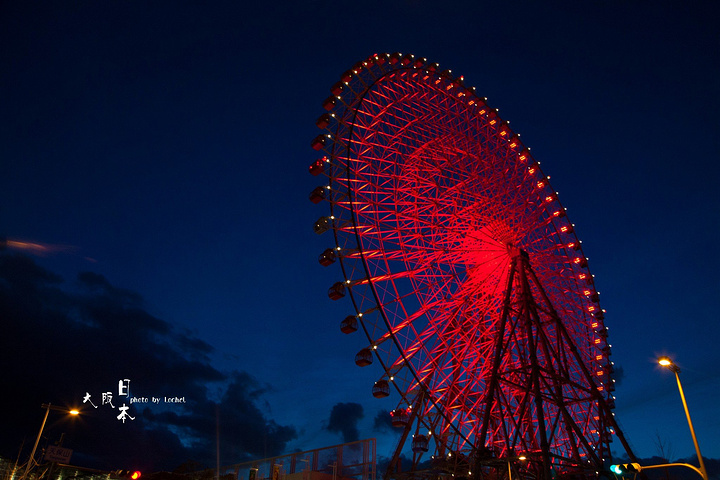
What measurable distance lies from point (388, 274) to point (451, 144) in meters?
8.41

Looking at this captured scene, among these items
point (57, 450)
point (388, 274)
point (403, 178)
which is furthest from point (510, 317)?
point (57, 450)

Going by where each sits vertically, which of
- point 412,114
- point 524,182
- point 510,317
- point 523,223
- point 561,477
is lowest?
point 561,477

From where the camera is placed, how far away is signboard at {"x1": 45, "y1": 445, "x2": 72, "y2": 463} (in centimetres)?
2447

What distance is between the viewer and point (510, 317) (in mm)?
24078

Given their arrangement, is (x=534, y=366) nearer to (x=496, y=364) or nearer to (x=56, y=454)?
(x=496, y=364)

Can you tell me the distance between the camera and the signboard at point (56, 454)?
24.5 metres

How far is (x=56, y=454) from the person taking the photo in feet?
82.5

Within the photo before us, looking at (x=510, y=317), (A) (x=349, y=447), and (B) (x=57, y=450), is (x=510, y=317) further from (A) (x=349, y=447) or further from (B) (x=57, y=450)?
(B) (x=57, y=450)

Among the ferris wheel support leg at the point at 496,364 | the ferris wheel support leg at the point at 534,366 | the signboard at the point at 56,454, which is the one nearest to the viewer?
the ferris wheel support leg at the point at 534,366

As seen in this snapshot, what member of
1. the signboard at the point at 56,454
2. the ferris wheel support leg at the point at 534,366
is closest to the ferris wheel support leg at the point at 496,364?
the ferris wheel support leg at the point at 534,366

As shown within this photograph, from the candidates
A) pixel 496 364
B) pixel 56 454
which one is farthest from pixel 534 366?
pixel 56 454

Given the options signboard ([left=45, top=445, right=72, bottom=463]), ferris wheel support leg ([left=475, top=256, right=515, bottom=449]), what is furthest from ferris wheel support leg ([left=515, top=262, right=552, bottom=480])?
signboard ([left=45, top=445, right=72, bottom=463])

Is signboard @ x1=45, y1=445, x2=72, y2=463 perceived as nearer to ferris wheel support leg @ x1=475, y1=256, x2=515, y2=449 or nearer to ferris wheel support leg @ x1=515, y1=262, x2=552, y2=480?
ferris wheel support leg @ x1=475, y1=256, x2=515, y2=449

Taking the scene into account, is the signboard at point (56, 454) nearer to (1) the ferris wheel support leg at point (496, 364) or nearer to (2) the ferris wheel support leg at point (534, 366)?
(1) the ferris wheel support leg at point (496, 364)
